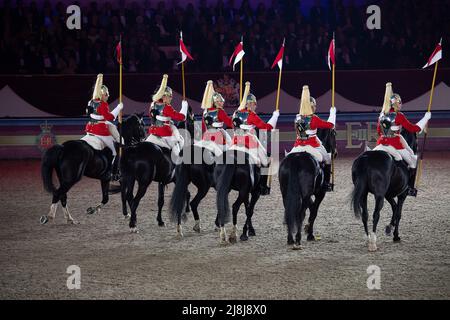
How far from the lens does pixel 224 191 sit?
1065 centimetres

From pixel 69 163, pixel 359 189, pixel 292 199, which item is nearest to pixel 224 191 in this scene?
pixel 292 199

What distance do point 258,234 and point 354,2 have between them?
15.5 meters

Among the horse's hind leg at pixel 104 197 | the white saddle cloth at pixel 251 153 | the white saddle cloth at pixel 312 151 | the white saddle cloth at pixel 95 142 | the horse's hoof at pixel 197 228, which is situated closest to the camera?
the white saddle cloth at pixel 312 151

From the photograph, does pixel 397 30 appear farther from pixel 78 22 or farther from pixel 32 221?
pixel 32 221

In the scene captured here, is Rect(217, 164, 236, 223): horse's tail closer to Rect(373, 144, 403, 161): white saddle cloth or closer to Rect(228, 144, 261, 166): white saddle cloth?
Rect(228, 144, 261, 166): white saddle cloth

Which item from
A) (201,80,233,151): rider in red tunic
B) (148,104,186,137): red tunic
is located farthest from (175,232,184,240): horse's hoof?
(148,104,186,137): red tunic

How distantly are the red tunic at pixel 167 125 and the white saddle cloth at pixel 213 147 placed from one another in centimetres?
113

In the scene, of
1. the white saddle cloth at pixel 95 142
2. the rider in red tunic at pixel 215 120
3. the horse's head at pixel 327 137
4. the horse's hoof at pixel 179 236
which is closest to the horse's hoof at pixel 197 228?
the horse's hoof at pixel 179 236

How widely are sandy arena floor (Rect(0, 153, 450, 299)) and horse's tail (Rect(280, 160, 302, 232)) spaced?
0.44 metres

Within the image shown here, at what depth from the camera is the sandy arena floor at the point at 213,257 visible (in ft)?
26.8

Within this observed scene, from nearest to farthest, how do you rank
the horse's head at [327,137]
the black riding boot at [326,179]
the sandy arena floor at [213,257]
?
1. the sandy arena floor at [213,257]
2. the black riding boot at [326,179]
3. the horse's head at [327,137]

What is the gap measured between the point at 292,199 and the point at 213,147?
6.09 feet

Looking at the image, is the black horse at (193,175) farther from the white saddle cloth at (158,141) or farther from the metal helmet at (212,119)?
the white saddle cloth at (158,141)
